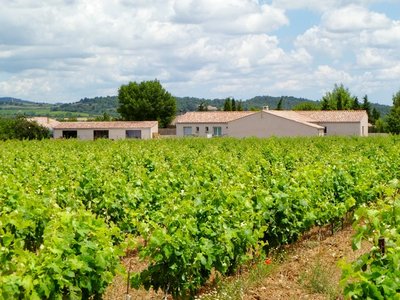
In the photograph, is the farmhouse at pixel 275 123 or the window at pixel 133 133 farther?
the window at pixel 133 133

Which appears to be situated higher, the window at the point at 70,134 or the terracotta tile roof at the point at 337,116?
the terracotta tile roof at the point at 337,116

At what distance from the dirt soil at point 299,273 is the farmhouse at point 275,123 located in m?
51.5

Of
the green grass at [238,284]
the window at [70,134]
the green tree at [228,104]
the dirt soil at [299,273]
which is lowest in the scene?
the dirt soil at [299,273]

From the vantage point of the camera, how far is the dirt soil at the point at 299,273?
26.6ft

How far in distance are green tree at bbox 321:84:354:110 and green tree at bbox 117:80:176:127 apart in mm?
22932

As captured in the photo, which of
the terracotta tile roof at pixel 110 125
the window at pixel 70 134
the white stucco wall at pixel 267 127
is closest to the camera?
the white stucco wall at pixel 267 127

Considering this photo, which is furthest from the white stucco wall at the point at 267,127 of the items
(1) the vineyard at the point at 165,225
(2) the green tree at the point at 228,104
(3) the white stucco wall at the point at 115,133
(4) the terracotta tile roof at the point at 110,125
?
(1) the vineyard at the point at 165,225

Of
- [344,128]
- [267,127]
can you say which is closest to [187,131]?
[267,127]

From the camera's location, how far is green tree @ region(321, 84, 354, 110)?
302ft

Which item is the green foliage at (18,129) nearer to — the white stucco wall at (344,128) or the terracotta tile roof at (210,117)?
the terracotta tile roof at (210,117)

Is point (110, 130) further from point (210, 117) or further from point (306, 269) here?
point (306, 269)

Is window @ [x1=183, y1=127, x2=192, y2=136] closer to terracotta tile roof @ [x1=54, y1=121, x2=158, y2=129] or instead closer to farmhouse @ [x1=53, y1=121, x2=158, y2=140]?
farmhouse @ [x1=53, y1=121, x2=158, y2=140]

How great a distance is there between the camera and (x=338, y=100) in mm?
92625

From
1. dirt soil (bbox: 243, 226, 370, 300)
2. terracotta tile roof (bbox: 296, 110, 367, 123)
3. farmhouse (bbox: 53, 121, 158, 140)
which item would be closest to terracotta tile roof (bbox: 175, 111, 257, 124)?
farmhouse (bbox: 53, 121, 158, 140)
